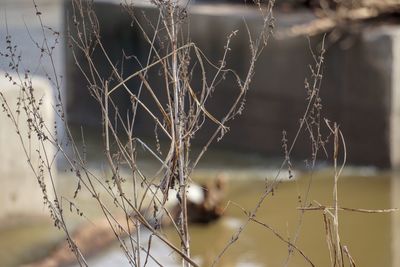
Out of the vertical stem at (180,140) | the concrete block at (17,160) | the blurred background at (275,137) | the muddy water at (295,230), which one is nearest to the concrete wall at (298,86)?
the blurred background at (275,137)

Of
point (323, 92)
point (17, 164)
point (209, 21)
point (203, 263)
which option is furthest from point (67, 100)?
point (203, 263)

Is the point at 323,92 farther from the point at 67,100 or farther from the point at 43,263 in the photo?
the point at 43,263

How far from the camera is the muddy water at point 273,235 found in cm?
586

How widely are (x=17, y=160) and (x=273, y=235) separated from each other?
1.63 m

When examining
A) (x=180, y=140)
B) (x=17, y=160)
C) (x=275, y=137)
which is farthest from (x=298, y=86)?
(x=180, y=140)

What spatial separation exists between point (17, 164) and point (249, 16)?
305 centimetres

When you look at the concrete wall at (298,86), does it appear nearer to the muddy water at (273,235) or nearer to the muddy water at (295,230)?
the muddy water at (295,230)

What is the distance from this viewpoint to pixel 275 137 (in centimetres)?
862

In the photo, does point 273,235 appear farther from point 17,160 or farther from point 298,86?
point 298,86

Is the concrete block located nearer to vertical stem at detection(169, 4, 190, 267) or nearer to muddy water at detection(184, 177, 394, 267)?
muddy water at detection(184, 177, 394, 267)

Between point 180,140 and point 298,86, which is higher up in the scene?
point 298,86

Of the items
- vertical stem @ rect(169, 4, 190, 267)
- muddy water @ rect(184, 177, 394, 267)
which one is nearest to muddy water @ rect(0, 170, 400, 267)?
muddy water @ rect(184, 177, 394, 267)

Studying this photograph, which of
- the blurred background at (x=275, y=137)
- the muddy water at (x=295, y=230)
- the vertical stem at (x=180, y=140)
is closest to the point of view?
the vertical stem at (x=180, y=140)

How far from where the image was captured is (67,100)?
386 inches
